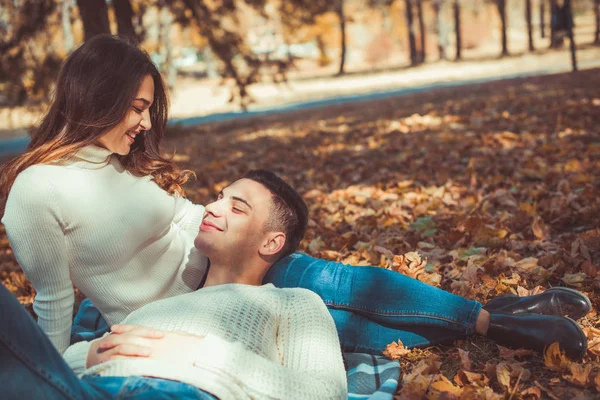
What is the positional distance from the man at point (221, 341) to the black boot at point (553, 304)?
3.10 feet

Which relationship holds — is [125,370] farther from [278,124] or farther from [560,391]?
[278,124]

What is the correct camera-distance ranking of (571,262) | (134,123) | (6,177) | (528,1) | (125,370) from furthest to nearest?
(528,1)
(571,262)
(134,123)
(6,177)
(125,370)

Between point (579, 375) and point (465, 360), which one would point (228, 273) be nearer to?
point (465, 360)

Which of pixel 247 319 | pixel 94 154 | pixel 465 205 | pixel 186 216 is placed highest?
pixel 94 154

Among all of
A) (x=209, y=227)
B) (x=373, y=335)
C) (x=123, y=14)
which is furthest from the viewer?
(x=123, y=14)

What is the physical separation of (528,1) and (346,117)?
24857 millimetres

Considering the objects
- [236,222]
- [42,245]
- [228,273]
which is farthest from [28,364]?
[236,222]

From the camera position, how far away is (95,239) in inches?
91.1

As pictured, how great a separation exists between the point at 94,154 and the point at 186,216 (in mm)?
599

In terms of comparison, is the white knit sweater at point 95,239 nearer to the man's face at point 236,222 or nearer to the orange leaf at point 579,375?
the man's face at point 236,222

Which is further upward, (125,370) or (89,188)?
(89,188)

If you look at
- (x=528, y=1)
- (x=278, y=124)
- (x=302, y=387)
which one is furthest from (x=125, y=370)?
(x=528, y=1)

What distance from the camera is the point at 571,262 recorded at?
10.6 feet

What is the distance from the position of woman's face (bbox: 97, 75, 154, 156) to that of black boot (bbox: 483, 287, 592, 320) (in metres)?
1.78
